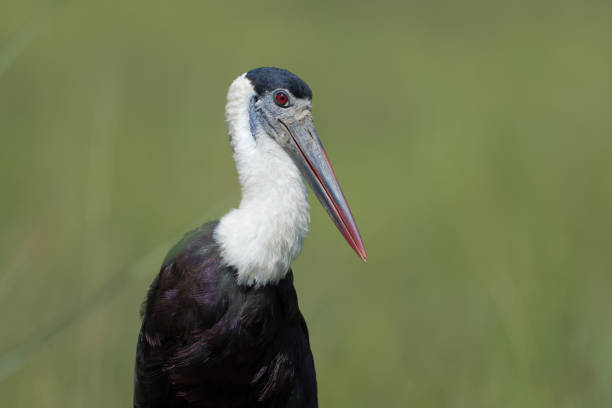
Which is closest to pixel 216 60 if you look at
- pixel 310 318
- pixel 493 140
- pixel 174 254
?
pixel 493 140

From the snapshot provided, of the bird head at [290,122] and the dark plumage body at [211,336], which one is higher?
the bird head at [290,122]

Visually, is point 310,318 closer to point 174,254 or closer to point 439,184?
point 174,254

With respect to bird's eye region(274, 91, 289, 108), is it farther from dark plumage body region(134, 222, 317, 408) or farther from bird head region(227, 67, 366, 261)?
dark plumage body region(134, 222, 317, 408)

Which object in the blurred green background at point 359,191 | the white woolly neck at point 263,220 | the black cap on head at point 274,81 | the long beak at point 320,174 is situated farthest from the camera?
the blurred green background at point 359,191

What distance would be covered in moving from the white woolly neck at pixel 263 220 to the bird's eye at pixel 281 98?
0.18 m

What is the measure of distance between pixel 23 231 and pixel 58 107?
129 inches

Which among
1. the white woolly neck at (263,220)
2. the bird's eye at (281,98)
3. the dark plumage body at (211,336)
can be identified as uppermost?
the bird's eye at (281,98)

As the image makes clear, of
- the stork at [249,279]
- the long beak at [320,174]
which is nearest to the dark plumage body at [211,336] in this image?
the stork at [249,279]

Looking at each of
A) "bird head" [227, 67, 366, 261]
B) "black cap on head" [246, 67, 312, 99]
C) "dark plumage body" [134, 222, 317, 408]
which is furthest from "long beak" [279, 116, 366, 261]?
"dark plumage body" [134, 222, 317, 408]

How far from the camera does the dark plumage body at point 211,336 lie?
2.61m

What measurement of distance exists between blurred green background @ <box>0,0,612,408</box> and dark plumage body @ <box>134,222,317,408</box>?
20cm

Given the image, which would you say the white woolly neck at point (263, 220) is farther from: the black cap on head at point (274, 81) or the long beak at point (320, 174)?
the black cap on head at point (274, 81)

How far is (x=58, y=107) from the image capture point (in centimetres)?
826

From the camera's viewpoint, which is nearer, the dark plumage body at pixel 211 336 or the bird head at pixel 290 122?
the dark plumage body at pixel 211 336
